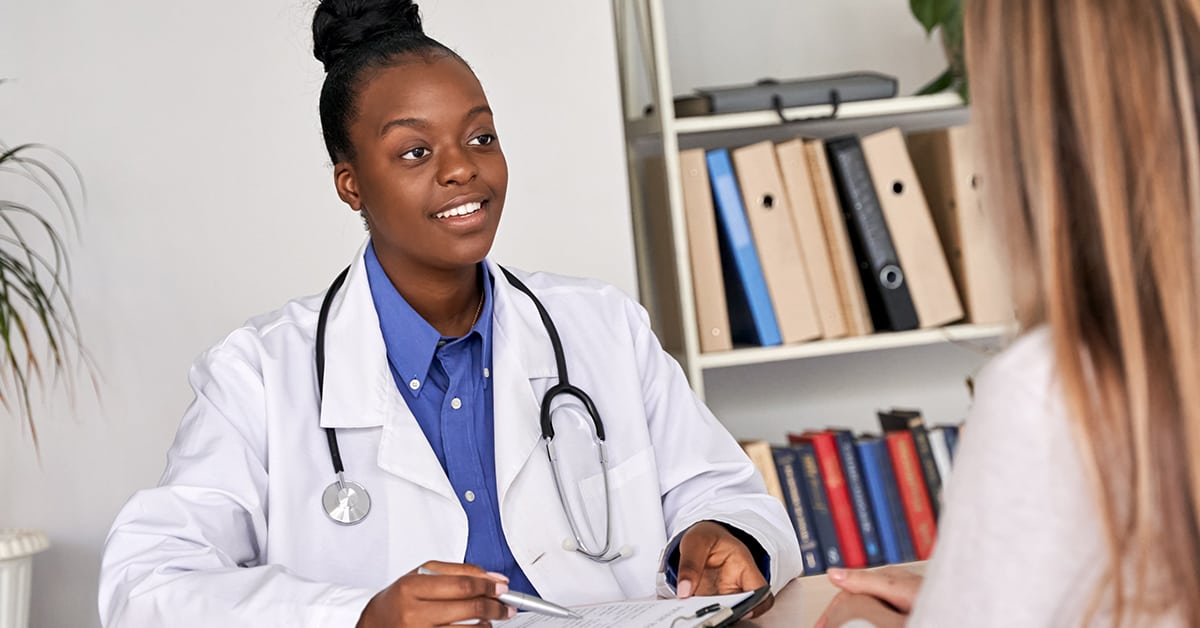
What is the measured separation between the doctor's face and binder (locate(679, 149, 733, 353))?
2.08ft

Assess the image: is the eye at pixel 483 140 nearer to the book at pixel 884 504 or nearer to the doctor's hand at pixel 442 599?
the doctor's hand at pixel 442 599

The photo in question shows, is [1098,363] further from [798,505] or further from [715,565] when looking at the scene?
[798,505]

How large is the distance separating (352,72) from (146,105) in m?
0.57

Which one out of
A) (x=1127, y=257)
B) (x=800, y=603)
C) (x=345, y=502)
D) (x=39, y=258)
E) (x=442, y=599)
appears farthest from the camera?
(x=39, y=258)

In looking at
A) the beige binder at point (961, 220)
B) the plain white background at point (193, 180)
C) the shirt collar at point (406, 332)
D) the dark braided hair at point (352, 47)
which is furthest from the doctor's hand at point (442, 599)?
the beige binder at point (961, 220)

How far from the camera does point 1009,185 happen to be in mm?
611

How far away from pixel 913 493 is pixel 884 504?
0.18 feet

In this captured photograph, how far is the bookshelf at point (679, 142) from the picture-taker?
1.96 metres

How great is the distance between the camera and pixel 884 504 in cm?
204

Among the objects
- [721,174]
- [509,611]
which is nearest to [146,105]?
[721,174]

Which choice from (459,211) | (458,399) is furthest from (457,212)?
(458,399)

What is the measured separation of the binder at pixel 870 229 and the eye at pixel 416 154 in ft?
2.92

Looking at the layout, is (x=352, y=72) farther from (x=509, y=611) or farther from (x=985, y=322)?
(x=985, y=322)

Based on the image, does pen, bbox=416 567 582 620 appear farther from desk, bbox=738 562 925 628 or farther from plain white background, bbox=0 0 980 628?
plain white background, bbox=0 0 980 628
